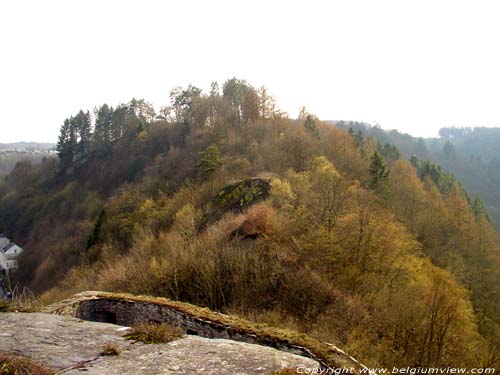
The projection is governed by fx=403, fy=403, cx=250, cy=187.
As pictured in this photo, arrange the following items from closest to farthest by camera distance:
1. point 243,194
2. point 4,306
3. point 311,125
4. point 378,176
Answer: point 4,306 < point 243,194 < point 378,176 < point 311,125

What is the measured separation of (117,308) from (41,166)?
88798 mm

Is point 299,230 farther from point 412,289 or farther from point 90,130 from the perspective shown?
point 90,130

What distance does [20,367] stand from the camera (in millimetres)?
5711

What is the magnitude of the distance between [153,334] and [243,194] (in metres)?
22.5

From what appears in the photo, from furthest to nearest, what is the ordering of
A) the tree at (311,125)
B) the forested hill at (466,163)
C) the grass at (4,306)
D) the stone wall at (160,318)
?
the forested hill at (466,163) < the tree at (311,125) < the grass at (4,306) < the stone wall at (160,318)

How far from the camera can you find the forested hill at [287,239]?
16.4m

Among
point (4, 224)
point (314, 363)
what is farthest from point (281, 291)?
point (4, 224)

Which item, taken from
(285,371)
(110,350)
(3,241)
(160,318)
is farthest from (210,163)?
(3,241)

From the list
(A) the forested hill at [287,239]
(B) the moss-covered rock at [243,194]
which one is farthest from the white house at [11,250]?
(B) the moss-covered rock at [243,194]

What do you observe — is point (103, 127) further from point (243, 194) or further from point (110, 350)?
point (110, 350)

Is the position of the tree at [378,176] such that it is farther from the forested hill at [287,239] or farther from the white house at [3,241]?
the white house at [3,241]

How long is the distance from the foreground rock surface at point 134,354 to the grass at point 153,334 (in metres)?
0.16

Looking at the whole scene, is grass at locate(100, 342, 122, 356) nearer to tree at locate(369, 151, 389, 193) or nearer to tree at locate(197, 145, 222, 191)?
tree at locate(197, 145, 222, 191)

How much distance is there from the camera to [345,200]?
23.9 m
